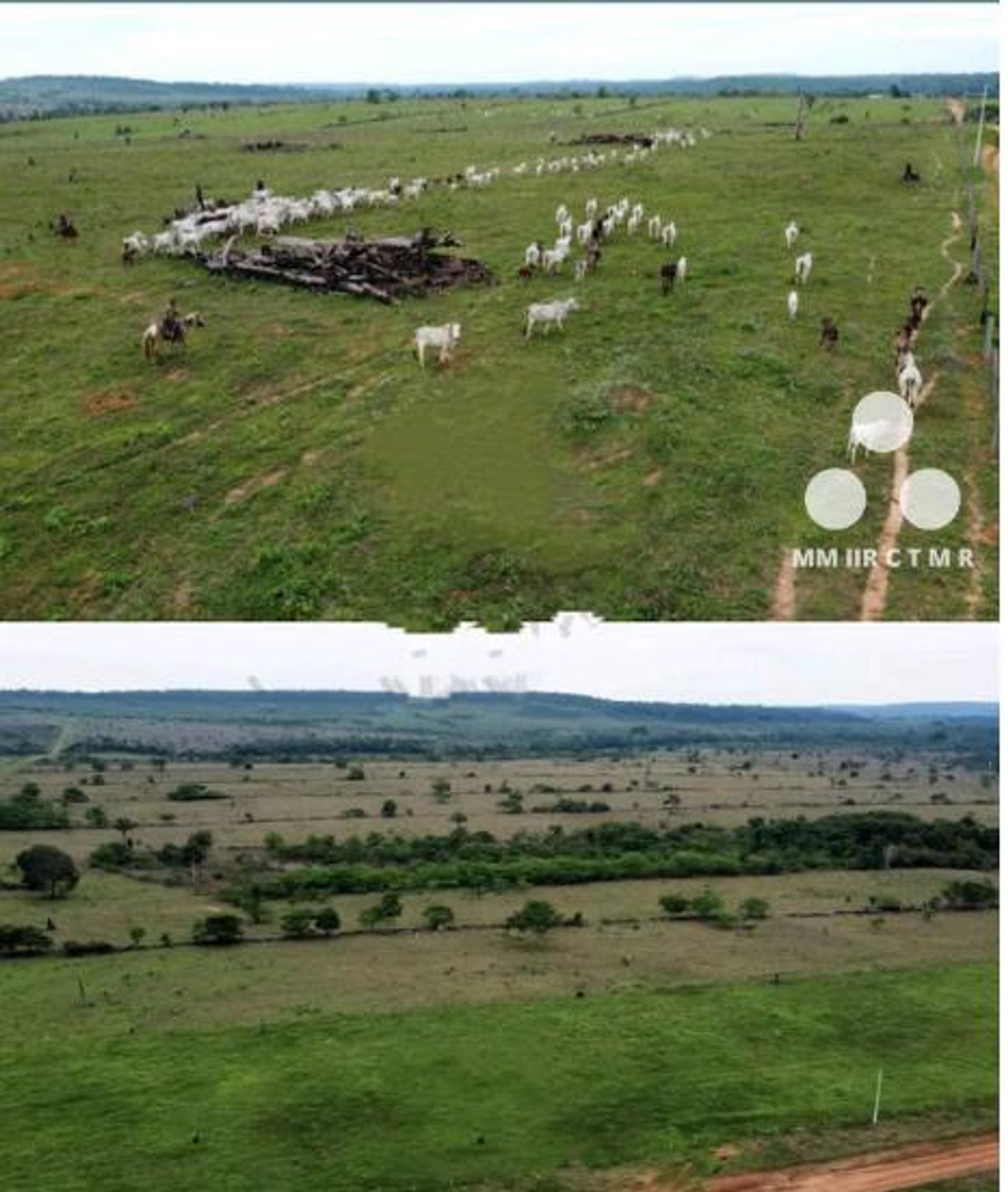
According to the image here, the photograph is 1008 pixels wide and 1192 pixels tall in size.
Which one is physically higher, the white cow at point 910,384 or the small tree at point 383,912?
the white cow at point 910,384

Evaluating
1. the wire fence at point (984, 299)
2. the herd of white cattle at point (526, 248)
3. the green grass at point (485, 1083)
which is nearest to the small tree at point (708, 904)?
the green grass at point (485, 1083)

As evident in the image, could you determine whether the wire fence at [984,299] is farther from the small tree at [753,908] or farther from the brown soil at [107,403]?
the brown soil at [107,403]

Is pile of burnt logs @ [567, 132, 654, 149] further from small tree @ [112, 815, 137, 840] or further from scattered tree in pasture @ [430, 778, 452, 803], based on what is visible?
small tree @ [112, 815, 137, 840]

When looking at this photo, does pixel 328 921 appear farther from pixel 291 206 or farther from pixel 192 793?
pixel 291 206

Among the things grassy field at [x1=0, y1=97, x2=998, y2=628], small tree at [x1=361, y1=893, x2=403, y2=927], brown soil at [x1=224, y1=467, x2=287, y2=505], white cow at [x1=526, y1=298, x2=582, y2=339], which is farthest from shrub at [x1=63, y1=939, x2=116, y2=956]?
white cow at [x1=526, y1=298, x2=582, y2=339]

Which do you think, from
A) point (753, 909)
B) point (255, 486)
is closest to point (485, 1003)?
point (753, 909)

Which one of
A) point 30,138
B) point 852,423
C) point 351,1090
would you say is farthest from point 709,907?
point 30,138
